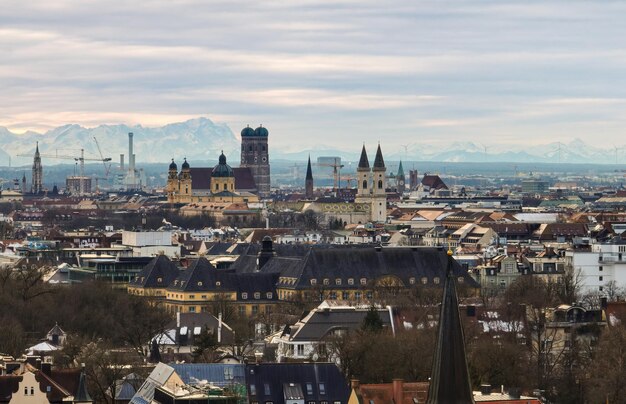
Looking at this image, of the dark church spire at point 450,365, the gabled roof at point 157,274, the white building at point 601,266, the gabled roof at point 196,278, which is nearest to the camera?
the dark church spire at point 450,365

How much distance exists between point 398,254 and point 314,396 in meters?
62.7

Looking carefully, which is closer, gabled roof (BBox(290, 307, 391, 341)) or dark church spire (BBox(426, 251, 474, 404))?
dark church spire (BBox(426, 251, 474, 404))

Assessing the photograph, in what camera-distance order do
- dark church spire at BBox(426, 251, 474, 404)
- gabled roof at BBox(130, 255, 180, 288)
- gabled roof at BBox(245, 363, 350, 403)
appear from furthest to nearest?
gabled roof at BBox(130, 255, 180, 288), gabled roof at BBox(245, 363, 350, 403), dark church spire at BBox(426, 251, 474, 404)

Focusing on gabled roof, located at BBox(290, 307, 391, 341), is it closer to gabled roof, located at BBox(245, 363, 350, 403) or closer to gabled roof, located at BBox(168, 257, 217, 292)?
gabled roof, located at BBox(245, 363, 350, 403)

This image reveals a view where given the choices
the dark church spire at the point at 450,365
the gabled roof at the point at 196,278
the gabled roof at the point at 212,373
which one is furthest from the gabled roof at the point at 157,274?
the dark church spire at the point at 450,365

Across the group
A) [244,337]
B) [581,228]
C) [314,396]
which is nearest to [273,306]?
[244,337]

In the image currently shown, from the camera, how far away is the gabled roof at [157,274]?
5187 inches

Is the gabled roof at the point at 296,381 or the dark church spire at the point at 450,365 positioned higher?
the dark church spire at the point at 450,365

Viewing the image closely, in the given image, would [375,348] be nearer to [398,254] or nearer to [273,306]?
[273,306]

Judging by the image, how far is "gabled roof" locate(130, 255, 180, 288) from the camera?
132 meters

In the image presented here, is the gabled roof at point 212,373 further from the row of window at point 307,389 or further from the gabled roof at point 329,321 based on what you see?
the gabled roof at point 329,321

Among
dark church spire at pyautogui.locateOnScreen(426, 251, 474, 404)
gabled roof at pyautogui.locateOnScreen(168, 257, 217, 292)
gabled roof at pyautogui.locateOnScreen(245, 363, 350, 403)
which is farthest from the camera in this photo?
gabled roof at pyautogui.locateOnScreen(168, 257, 217, 292)

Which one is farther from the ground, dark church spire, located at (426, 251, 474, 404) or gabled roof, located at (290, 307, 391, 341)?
dark church spire, located at (426, 251, 474, 404)

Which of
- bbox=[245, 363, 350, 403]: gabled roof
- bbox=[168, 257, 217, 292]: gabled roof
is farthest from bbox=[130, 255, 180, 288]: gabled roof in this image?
bbox=[245, 363, 350, 403]: gabled roof
